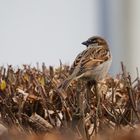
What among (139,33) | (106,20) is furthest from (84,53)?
(139,33)

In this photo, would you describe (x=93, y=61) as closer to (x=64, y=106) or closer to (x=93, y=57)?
(x=93, y=57)

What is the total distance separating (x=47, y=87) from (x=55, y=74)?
2.88 ft

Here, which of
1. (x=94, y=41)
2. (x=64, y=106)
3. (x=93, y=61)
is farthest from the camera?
(x=94, y=41)

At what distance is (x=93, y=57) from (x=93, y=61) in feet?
0.21

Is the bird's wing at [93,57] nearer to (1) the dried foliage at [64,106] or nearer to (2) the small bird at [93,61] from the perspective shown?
(2) the small bird at [93,61]

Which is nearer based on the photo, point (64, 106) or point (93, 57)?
point (64, 106)

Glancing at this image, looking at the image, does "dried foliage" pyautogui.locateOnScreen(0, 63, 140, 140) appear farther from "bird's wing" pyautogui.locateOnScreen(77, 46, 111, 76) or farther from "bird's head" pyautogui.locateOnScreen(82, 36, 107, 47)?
"bird's head" pyautogui.locateOnScreen(82, 36, 107, 47)

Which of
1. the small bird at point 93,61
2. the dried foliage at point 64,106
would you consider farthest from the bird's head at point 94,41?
the dried foliage at point 64,106

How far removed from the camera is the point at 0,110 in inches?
133

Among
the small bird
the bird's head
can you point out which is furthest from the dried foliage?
the bird's head

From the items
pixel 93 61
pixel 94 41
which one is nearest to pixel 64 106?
pixel 93 61

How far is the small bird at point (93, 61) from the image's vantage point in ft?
16.9

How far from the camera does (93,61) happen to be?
5.80 meters

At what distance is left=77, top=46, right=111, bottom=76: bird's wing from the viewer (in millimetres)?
5626
